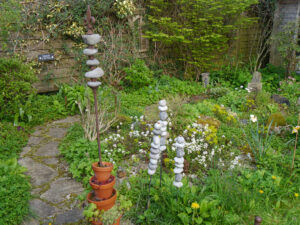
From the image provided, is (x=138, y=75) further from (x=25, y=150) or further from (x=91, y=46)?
(x=91, y=46)

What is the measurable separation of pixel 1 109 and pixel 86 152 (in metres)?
2.09

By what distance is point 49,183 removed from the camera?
10.4ft

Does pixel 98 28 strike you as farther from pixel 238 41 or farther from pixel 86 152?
pixel 238 41

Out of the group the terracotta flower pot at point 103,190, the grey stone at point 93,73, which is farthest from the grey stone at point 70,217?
the grey stone at point 93,73

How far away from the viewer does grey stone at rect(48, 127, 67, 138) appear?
443 cm

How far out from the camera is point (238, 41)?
8.71 m

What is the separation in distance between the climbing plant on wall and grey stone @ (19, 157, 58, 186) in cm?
460

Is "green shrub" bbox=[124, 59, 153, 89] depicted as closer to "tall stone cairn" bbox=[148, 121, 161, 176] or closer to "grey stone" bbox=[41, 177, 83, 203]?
"grey stone" bbox=[41, 177, 83, 203]

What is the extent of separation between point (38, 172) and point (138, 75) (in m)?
3.80

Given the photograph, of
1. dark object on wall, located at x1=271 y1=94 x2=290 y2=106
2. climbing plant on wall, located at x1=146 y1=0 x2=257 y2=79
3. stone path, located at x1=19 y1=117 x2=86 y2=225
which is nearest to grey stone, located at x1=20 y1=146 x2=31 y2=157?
stone path, located at x1=19 y1=117 x2=86 y2=225

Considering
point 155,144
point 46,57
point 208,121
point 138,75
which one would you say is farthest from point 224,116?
point 46,57

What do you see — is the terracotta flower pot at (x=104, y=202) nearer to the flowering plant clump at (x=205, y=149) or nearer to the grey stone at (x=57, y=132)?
the flowering plant clump at (x=205, y=149)

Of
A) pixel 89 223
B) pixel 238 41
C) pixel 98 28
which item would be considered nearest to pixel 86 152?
pixel 89 223

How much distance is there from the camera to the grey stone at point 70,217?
2562mm
